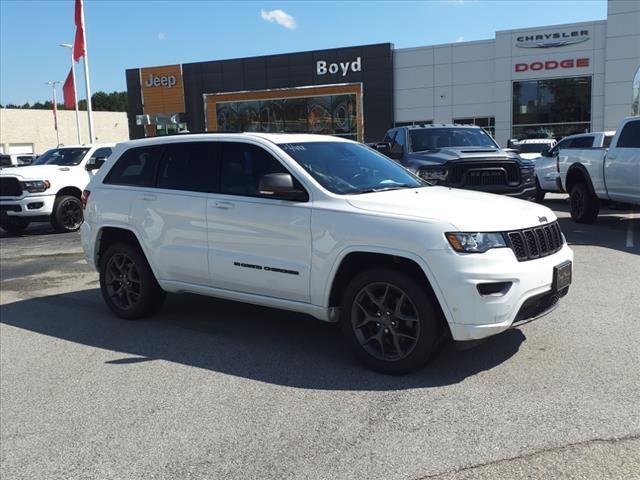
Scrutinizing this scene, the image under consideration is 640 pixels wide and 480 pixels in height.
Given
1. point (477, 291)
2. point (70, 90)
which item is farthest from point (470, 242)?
point (70, 90)

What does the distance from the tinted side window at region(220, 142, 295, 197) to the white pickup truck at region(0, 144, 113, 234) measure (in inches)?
367

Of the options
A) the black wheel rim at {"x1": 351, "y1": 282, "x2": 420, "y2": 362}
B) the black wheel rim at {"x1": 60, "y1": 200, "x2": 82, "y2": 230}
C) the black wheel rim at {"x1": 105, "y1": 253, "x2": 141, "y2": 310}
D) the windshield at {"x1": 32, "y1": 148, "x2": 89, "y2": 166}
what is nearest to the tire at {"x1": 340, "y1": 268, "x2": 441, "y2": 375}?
the black wheel rim at {"x1": 351, "y1": 282, "x2": 420, "y2": 362}

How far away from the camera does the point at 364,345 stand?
4602mm

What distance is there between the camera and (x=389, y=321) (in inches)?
176

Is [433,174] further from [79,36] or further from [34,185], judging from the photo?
[79,36]

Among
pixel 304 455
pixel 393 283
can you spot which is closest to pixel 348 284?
pixel 393 283

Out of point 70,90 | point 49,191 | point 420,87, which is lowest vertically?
point 49,191

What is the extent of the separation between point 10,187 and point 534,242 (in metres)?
12.3

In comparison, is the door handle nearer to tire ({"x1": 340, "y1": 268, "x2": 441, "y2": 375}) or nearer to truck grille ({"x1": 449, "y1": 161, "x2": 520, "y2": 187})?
tire ({"x1": 340, "y1": 268, "x2": 441, "y2": 375})

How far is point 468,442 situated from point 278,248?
7.15ft

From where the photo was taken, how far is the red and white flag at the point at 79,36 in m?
24.0

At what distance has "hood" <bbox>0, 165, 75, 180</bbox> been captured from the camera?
1323 centimetres

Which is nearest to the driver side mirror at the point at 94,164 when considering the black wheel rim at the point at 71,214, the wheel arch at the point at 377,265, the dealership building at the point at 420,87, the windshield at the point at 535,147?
the black wheel rim at the point at 71,214

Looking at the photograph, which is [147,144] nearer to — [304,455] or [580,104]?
[304,455]
